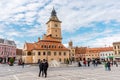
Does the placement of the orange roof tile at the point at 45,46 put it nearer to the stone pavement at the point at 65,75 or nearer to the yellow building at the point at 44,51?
the yellow building at the point at 44,51

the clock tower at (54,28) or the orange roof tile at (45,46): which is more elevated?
the clock tower at (54,28)

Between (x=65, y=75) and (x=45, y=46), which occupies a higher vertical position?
(x=45, y=46)

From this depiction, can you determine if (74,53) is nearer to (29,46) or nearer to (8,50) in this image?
(8,50)

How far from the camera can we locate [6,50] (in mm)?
85438

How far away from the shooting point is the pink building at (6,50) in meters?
81.4

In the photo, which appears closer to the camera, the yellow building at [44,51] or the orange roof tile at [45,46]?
the yellow building at [44,51]

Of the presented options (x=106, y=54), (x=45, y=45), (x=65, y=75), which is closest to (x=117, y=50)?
(x=106, y=54)

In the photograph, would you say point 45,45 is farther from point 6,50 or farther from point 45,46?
point 6,50

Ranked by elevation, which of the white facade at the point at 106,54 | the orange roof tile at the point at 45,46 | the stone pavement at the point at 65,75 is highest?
the orange roof tile at the point at 45,46

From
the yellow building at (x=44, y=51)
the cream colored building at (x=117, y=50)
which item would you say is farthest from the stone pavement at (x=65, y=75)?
the cream colored building at (x=117, y=50)

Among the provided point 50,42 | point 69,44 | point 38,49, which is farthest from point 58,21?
point 69,44

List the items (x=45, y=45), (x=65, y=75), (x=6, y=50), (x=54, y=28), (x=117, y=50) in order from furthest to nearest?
(x=6, y=50)
(x=117, y=50)
(x=54, y=28)
(x=45, y=45)
(x=65, y=75)

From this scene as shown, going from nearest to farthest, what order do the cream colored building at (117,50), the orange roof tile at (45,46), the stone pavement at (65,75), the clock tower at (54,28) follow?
1. the stone pavement at (65,75)
2. the orange roof tile at (45,46)
3. the clock tower at (54,28)
4. the cream colored building at (117,50)

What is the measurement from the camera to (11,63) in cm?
4631
